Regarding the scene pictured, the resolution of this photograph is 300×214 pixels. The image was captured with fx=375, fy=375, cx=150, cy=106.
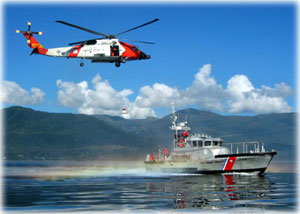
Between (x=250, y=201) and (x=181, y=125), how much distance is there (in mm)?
37289

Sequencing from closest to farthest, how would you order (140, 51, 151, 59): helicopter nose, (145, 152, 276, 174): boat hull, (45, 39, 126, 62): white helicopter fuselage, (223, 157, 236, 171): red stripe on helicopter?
(45, 39, 126, 62): white helicopter fuselage < (140, 51, 151, 59): helicopter nose < (145, 152, 276, 174): boat hull < (223, 157, 236, 171): red stripe on helicopter

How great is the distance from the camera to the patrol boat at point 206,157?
52719 millimetres

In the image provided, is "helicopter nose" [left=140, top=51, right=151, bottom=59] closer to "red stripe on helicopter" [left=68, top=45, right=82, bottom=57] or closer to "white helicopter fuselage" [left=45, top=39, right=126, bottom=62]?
"white helicopter fuselage" [left=45, top=39, right=126, bottom=62]

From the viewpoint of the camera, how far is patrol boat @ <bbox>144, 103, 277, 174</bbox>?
52719 mm

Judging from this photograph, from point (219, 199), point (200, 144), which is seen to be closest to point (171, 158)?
point (200, 144)

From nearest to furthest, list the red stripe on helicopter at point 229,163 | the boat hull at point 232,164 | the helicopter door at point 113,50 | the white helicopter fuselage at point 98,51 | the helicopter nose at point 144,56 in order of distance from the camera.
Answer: the white helicopter fuselage at point 98,51 < the helicopter door at point 113,50 < the helicopter nose at point 144,56 < the boat hull at point 232,164 < the red stripe on helicopter at point 229,163

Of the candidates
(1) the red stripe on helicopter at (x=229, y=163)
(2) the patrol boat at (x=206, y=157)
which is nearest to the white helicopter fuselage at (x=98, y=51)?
(2) the patrol boat at (x=206, y=157)

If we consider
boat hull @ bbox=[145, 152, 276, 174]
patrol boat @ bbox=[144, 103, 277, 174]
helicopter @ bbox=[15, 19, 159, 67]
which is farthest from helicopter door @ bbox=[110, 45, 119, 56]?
boat hull @ bbox=[145, 152, 276, 174]

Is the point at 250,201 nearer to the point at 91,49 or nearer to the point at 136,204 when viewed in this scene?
the point at 136,204

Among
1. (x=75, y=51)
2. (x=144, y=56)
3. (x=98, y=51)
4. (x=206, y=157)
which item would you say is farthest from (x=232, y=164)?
(x=75, y=51)

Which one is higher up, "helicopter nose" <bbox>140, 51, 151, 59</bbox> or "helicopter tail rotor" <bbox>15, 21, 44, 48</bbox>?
"helicopter tail rotor" <bbox>15, 21, 44, 48</bbox>

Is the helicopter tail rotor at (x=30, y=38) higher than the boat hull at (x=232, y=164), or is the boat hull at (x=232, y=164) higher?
the helicopter tail rotor at (x=30, y=38)

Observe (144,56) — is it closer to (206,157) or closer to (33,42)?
(33,42)

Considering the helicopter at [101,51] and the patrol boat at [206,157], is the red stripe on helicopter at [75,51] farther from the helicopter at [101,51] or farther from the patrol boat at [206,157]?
the patrol boat at [206,157]
